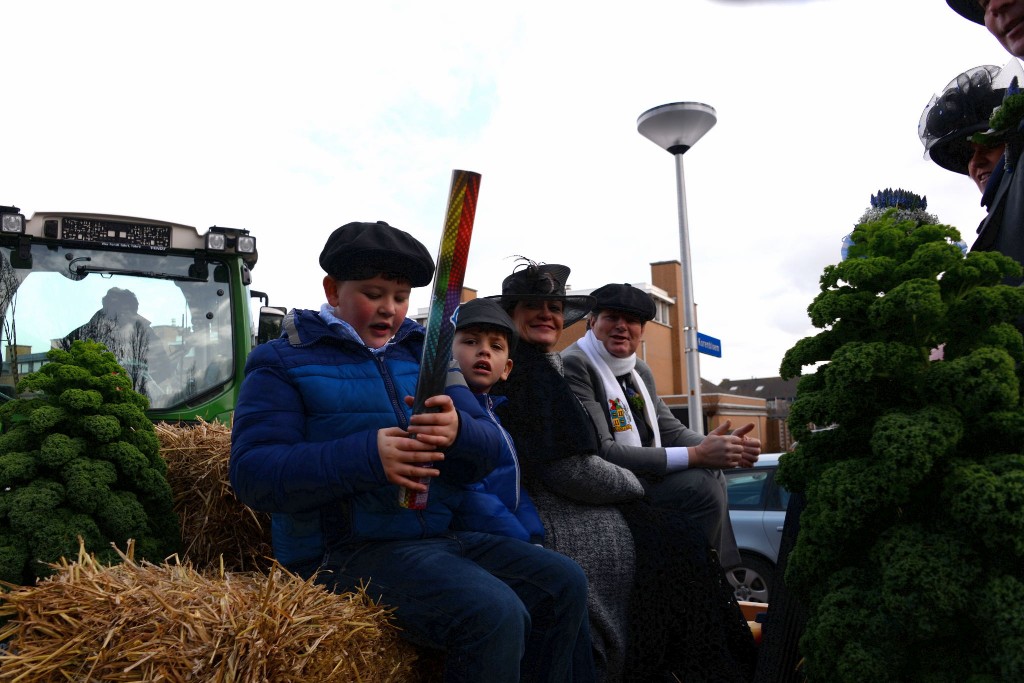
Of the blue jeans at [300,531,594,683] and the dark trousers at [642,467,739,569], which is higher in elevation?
the dark trousers at [642,467,739,569]

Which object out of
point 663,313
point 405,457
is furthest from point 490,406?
point 663,313

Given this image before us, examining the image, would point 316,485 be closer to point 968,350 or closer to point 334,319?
point 334,319

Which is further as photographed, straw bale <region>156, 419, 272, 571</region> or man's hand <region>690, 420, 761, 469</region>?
man's hand <region>690, 420, 761, 469</region>

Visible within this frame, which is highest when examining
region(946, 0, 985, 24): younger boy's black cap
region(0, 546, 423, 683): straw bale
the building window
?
the building window

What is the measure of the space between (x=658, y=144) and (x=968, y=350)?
8.77m

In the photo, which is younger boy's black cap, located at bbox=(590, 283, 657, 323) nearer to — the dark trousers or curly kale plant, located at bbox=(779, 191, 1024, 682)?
the dark trousers

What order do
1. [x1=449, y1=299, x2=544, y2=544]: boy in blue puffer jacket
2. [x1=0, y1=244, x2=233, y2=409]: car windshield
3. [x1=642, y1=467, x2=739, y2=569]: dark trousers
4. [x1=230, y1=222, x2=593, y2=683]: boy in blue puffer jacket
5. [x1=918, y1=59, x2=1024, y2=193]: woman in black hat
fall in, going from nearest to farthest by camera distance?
[x1=230, y1=222, x2=593, y2=683]: boy in blue puffer jacket, [x1=449, y1=299, x2=544, y2=544]: boy in blue puffer jacket, [x1=918, y1=59, x2=1024, y2=193]: woman in black hat, [x1=642, y1=467, x2=739, y2=569]: dark trousers, [x1=0, y1=244, x2=233, y2=409]: car windshield

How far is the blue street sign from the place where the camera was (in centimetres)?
1116

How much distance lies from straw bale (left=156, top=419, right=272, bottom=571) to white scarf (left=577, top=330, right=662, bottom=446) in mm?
1479

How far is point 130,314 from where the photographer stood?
6324mm

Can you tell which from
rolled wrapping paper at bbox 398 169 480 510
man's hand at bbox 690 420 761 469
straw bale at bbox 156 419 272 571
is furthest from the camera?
man's hand at bbox 690 420 761 469

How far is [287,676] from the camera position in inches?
71.5

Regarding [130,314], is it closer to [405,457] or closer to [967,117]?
[405,457]

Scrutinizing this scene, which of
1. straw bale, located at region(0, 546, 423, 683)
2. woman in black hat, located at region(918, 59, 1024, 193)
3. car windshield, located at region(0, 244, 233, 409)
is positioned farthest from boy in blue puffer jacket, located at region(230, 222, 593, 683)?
car windshield, located at region(0, 244, 233, 409)
